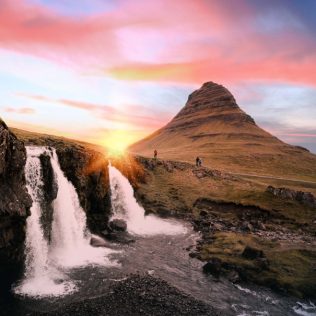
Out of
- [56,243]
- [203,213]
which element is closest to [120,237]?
[56,243]

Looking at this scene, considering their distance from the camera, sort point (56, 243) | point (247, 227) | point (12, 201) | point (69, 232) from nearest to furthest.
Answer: point (12, 201) → point (56, 243) → point (69, 232) → point (247, 227)

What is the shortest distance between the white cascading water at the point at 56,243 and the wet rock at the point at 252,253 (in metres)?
16.6

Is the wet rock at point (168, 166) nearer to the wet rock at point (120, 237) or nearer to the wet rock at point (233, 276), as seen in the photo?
the wet rock at point (120, 237)

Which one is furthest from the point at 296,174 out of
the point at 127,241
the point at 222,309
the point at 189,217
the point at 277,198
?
the point at 222,309

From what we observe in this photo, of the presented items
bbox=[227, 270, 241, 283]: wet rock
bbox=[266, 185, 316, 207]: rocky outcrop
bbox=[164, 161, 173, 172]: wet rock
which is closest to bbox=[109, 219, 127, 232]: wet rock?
bbox=[227, 270, 241, 283]: wet rock

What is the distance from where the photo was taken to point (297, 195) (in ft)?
216

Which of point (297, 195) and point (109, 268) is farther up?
point (297, 195)

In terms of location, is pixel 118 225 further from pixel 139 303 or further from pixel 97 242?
pixel 139 303

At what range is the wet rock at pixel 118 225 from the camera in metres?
54.1

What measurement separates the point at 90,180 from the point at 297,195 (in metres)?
39.2

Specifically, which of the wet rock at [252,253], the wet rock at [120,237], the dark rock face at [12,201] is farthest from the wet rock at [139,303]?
the wet rock at [120,237]

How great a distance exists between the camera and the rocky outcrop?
63925 mm

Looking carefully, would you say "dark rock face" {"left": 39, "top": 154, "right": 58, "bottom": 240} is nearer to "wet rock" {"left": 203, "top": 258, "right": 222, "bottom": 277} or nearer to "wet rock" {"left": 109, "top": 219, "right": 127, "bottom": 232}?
"wet rock" {"left": 109, "top": 219, "right": 127, "bottom": 232}

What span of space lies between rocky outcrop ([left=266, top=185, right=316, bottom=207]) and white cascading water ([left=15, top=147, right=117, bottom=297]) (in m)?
38.0
